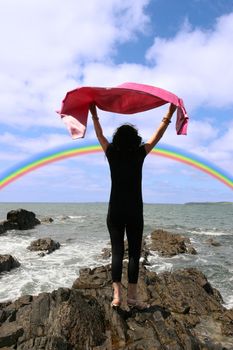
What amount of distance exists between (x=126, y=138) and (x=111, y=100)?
102 cm

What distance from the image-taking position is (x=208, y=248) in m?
31.5

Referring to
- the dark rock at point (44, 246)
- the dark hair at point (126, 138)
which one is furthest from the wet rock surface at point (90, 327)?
the dark rock at point (44, 246)

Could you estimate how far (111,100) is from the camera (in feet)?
22.0

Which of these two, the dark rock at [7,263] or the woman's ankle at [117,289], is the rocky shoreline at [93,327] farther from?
the dark rock at [7,263]

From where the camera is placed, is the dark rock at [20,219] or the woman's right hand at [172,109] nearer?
the woman's right hand at [172,109]

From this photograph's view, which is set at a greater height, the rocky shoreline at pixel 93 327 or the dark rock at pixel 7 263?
the rocky shoreline at pixel 93 327

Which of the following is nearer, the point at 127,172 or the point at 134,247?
the point at 127,172

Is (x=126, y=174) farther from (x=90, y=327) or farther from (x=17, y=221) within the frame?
(x=17, y=221)

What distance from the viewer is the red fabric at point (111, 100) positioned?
6320 millimetres

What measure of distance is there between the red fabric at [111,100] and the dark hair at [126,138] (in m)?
0.65

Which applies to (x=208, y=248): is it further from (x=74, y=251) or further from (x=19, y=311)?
(x=19, y=311)

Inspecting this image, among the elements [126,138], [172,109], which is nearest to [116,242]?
[126,138]

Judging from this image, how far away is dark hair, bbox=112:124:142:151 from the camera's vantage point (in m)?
6.10

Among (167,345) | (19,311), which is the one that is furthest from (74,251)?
(167,345)
